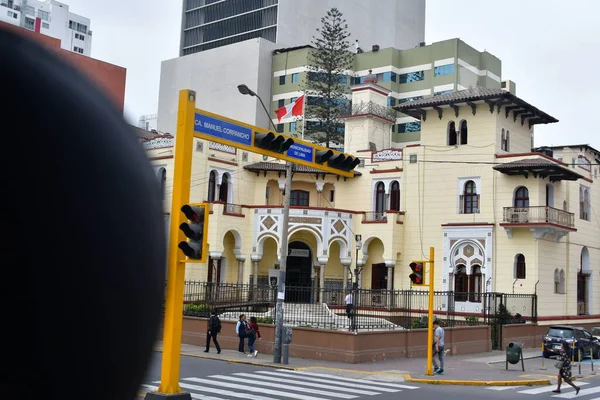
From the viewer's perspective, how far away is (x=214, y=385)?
55.6 feet

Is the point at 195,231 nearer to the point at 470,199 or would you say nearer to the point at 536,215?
the point at 536,215

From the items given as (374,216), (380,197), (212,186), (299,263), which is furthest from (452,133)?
(212,186)

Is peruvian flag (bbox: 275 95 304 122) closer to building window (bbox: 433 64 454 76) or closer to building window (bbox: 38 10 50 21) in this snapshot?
building window (bbox: 433 64 454 76)

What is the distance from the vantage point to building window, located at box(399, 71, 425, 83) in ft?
224

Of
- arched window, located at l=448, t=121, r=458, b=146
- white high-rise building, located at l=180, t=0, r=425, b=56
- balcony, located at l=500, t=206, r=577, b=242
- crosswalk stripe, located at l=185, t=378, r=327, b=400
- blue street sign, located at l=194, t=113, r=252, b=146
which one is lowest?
crosswalk stripe, located at l=185, t=378, r=327, b=400

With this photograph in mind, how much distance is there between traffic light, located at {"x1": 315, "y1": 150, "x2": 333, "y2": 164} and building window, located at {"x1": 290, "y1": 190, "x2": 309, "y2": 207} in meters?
29.6

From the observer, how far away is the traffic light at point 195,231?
1130 centimetres

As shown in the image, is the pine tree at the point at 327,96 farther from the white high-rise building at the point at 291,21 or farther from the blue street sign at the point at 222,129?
the blue street sign at the point at 222,129

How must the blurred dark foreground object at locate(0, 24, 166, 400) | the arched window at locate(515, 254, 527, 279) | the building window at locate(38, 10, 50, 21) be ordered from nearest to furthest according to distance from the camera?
the blurred dark foreground object at locate(0, 24, 166, 400) → the arched window at locate(515, 254, 527, 279) → the building window at locate(38, 10, 50, 21)

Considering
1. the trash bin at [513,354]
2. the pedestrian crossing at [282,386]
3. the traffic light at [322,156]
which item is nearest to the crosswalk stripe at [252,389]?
the pedestrian crossing at [282,386]

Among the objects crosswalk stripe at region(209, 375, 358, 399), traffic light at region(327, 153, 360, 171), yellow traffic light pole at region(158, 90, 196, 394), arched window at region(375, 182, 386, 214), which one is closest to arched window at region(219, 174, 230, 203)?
arched window at region(375, 182, 386, 214)

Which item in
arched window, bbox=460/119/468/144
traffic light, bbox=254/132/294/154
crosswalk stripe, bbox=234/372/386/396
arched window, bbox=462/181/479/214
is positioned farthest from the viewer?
arched window, bbox=460/119/468/144

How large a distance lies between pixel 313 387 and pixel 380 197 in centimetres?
2733

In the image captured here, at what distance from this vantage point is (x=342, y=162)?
1712 centimetres
